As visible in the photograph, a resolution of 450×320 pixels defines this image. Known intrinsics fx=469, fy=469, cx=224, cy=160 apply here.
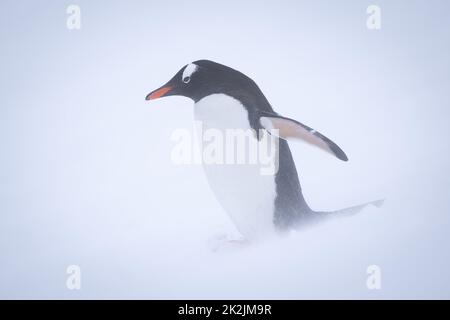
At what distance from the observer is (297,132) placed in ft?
5.34

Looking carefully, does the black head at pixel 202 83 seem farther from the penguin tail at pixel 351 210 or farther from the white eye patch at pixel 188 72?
the penguin tail at pixel 351 210

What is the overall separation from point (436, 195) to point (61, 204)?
137 centimetres

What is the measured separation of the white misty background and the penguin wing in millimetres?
76

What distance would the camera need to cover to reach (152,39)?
173cm

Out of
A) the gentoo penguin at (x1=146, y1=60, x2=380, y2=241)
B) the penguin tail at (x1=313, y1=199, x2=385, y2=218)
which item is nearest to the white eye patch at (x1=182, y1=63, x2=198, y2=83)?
the gentoo penguin at (x1=146, y1=60, x2=380, y2=241)

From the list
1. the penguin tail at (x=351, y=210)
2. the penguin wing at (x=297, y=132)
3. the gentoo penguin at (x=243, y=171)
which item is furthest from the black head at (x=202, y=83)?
the penguin tail at (x=351, y=210)

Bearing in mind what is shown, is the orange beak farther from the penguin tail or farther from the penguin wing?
the penguin tail

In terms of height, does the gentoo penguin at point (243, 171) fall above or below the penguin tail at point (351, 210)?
above

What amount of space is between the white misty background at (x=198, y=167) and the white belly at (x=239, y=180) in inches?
2.4

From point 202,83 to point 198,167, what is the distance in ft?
0.99

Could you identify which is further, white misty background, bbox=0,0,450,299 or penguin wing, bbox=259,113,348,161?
white misty background, bbox=0,0,450,299

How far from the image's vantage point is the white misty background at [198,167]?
5.53ft

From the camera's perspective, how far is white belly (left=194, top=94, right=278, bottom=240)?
5.49 ft
